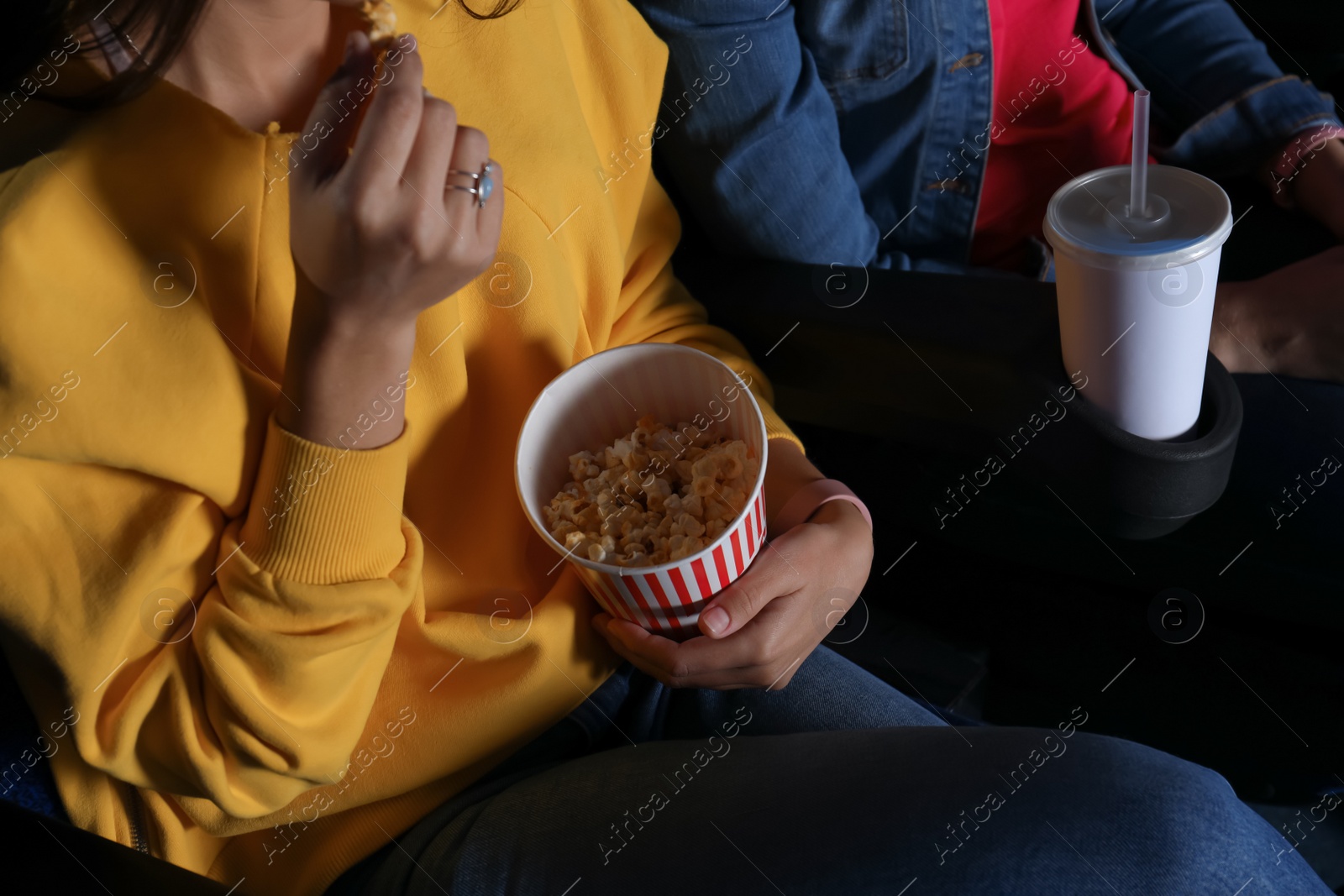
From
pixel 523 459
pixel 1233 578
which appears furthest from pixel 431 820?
pixel 1233 578

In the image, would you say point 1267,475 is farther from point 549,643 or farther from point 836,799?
point 549,643

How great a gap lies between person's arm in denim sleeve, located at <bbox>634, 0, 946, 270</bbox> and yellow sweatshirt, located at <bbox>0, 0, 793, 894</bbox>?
0.21 feet

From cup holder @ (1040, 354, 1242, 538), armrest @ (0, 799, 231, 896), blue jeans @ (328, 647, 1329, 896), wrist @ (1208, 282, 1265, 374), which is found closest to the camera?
armrest @ (0, 799, 231, 896)

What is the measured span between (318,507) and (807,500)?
0.38m

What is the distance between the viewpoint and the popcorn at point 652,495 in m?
0.65

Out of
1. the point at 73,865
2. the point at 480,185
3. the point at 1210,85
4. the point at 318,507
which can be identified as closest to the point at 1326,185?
the point at 1210,85

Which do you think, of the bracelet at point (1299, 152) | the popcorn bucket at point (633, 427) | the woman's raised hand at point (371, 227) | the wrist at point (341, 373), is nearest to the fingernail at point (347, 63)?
the woman's raised hand at point (371, 227)

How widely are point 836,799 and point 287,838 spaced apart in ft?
1.35

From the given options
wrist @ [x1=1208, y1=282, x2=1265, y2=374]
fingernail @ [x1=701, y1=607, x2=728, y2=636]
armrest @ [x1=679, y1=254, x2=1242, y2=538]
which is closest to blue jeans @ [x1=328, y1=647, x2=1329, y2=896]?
fingernail @ [x1=701, y1=607, x2=728, y2=636]

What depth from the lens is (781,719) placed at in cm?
81

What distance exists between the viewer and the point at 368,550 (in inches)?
24.9

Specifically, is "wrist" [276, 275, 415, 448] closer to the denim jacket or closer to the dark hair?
the dark hair

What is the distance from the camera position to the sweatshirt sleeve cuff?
1.97ft

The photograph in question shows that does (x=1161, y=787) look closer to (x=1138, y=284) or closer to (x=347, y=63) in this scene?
(x=1138, y=284)
